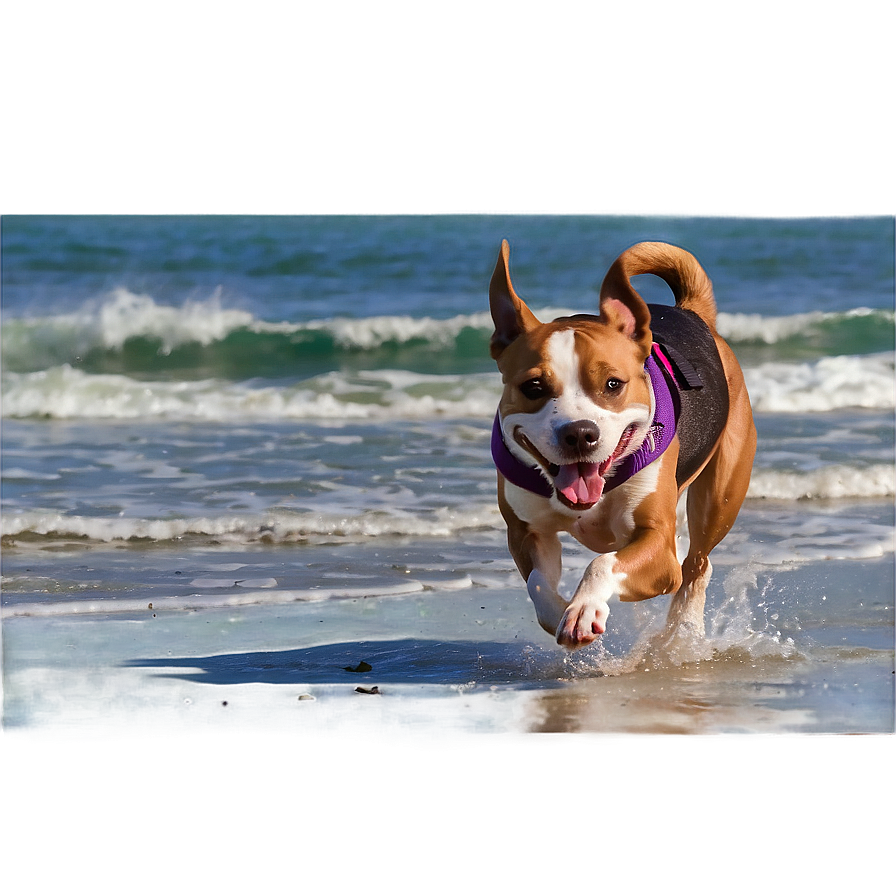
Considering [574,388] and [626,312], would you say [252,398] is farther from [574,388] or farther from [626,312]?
[574,388]

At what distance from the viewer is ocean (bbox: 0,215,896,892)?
Result: 4.49 metres

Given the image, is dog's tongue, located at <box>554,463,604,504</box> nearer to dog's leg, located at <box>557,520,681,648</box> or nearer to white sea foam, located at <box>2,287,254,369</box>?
dog's leg, located at <box>557,520,681,648</box>

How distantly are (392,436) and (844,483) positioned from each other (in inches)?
129

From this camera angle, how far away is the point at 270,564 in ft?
21.1

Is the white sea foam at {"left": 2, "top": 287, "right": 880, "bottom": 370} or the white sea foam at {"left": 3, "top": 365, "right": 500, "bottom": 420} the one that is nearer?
the white sea foam at {"left": 3, "top": 365, "right": 500, "bottom": 420}

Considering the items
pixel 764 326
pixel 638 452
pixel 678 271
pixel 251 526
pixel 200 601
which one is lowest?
pixel 200 601

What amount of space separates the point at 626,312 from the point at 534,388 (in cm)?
47

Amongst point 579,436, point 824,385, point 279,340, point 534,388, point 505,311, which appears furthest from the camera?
point 279,340

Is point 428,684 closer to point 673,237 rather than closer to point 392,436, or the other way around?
point 392,436

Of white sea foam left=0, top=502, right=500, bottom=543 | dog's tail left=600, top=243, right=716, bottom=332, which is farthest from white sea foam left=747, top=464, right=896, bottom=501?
dog's tail left=600, top=243, right=716, bottom=332

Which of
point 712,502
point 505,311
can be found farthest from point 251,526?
point 505,311

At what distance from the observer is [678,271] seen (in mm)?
5207

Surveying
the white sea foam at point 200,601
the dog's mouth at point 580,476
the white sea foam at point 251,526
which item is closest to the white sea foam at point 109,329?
the white sea foam at point 251,526

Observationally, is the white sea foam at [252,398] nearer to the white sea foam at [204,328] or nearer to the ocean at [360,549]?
the ocean at [360,549]
